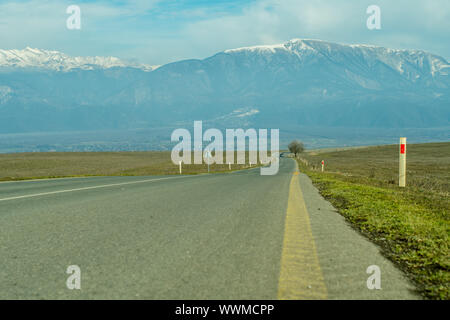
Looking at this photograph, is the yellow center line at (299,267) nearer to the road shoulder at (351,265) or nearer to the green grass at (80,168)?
the road shoulder at (351,265)

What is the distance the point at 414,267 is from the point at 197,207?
4761 mm

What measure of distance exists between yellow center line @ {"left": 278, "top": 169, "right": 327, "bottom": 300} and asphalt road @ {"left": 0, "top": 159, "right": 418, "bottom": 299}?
1cm

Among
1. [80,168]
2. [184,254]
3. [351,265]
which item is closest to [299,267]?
[351,265]

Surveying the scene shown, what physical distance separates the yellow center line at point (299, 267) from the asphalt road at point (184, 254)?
0.03 ft

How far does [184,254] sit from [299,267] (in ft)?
→ 4.31

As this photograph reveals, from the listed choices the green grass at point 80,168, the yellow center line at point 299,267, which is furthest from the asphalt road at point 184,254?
the green grass at point 80,168

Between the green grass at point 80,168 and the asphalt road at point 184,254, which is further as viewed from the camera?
the green grass at point 80,168

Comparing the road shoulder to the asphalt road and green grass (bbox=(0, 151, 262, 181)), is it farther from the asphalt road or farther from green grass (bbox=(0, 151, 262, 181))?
green grass (bbox=(0, 151, 262, 181))

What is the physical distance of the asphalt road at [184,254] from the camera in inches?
144

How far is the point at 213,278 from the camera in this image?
392cm

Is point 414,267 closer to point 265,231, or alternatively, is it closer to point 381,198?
point 265,231

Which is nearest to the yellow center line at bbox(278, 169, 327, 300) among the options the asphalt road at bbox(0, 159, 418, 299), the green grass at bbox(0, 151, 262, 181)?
the asphalt road at bbox(0, 159, 418, 299)
